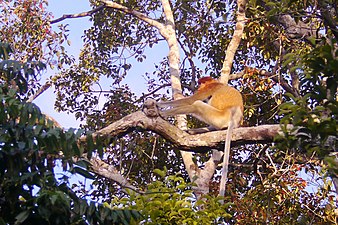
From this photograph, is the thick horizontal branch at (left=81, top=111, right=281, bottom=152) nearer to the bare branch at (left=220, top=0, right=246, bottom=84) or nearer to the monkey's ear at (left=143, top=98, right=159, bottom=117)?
the monkey's ear at (left=143, top=98, right=159, bottom=117)

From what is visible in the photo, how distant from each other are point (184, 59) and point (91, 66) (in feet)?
4.74

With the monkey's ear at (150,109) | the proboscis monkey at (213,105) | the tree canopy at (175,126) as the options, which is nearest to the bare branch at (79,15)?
the tree canopy at (175,126)

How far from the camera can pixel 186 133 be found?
6.09 metres

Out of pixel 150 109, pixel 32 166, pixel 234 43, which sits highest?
pixel 234 43

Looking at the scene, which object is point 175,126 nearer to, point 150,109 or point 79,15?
point 150,109

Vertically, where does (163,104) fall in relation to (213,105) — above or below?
below

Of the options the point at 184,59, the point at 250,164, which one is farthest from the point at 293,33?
the point at 184,59

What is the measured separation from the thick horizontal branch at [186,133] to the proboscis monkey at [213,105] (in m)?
0.97

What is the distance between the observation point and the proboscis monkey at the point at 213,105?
7.35 m

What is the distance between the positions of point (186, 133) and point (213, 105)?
1.90m

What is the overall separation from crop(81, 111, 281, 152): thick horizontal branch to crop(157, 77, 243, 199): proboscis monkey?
3.19ft

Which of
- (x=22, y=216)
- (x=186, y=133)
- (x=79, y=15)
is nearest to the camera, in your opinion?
(x=22, y=216)

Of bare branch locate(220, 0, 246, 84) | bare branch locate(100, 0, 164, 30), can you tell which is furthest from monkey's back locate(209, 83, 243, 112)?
bare branch locate(100, 0, 164, 30)

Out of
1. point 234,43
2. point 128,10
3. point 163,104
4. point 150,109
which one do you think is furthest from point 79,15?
point 150,109
